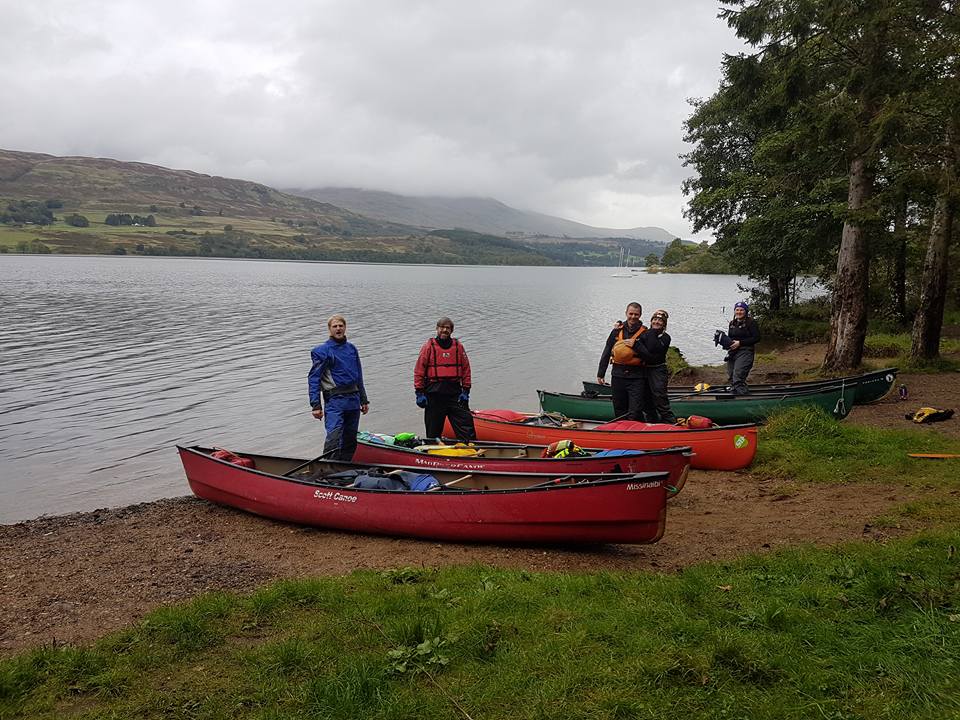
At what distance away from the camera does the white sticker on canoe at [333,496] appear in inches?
351

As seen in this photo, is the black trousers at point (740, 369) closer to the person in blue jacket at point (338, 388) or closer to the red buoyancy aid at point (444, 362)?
the red buoyancy aid at point (444, 362)

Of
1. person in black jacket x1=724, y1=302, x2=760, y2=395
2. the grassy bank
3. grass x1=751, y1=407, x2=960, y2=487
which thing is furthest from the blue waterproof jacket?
person in black jacket x1=724, y1=302, x2=760, y2=395

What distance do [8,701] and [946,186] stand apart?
1420 cm

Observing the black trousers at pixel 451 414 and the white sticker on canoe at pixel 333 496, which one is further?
the black trousers at pixel 451 414

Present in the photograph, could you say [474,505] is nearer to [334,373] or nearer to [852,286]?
[334,373]

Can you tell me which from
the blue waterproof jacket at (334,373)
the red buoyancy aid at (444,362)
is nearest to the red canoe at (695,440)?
the red buoyancy aid at (444,362)

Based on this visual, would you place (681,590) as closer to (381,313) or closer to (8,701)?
(8,701)

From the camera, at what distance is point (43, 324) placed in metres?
34.3

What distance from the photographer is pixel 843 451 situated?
10469 mm

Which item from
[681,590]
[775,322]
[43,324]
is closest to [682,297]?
[775,322]

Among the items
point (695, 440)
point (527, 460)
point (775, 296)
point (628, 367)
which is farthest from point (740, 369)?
point (775, 296)

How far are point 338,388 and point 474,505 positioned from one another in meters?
3.20

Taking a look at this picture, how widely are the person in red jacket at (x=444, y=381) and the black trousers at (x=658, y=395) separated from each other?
11.2 ft

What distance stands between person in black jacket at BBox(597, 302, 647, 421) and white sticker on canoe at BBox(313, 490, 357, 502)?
5525 mm
